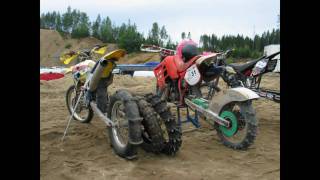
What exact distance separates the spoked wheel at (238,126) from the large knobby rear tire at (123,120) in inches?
46.1

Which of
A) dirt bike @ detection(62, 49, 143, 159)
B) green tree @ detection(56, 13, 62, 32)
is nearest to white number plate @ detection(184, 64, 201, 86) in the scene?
dirt bike @ detection(62, 49, 143, 159)

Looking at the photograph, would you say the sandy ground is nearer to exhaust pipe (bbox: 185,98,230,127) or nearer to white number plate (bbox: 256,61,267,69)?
exhaust pipe (bbox: 185,98,230,127)

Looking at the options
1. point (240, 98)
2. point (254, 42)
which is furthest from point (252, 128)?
point (254, 42)

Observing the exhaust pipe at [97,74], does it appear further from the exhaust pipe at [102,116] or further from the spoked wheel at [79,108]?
the spoked wheel at [79,108]

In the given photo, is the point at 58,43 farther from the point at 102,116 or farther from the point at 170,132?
the point at 170,132

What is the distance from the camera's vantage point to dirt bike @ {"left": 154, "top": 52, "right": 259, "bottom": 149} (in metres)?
4.32

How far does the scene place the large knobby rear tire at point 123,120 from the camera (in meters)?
3.95

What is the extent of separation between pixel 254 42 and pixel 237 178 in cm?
3062

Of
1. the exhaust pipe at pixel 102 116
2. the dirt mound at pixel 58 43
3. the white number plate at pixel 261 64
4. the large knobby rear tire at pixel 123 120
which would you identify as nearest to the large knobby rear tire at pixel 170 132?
the large knobby rear tire at pixel 123 120

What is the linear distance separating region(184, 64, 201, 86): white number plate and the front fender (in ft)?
1.24

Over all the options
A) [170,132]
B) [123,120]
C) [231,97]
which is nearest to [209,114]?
[231,97]

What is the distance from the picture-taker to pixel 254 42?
108 ft
